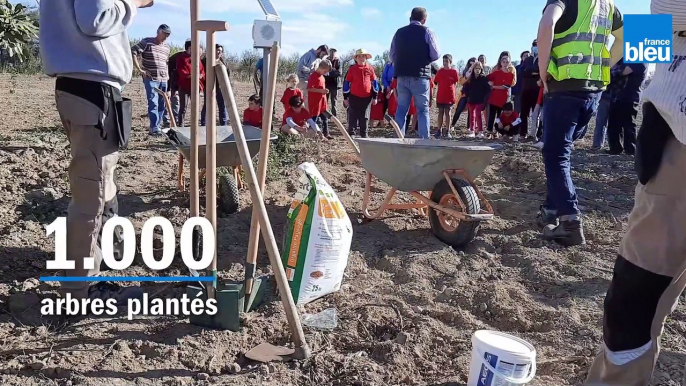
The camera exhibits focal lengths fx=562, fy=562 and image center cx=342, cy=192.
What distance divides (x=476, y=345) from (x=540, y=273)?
1592mm

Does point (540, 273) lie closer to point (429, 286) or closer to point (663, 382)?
point (429, 286)

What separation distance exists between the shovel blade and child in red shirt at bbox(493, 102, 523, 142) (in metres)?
8.55

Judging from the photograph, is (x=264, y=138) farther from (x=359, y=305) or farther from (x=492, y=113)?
(x=492, y=113)

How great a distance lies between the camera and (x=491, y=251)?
4043 mm

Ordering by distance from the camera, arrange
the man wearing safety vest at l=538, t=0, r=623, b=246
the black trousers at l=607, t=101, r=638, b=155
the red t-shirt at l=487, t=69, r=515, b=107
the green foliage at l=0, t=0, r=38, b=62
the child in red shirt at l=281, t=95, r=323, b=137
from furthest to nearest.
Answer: the red t-shirt at l=487, t=69, r=515, b=107 < the child in red shirt at l=281, t=95, r=323, b=137 < the black trousers at l=607, t=101, r=638, b=155 < the green foliage at l=0, t=0, r=38, b=62 < the man wearing safety vest at l=538, t=0, r=623, b=246

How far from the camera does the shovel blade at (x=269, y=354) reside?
8.00 ft

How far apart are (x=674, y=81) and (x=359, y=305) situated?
6.15 ft

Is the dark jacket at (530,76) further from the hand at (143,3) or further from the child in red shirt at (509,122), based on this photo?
the hand at (143,3)

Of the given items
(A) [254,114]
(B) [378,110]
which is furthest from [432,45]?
(B) [378,110]

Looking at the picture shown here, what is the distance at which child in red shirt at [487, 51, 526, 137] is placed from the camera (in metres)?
10.5

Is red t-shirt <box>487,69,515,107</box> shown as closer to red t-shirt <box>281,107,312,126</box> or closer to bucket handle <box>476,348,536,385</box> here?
red t-shirt <box>281,107,312,126</box>

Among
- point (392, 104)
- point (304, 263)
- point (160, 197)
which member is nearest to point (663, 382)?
point (304, 263)

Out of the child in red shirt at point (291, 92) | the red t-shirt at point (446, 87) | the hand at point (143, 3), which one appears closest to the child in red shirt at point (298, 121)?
the child in red shirt at point (291, 92)

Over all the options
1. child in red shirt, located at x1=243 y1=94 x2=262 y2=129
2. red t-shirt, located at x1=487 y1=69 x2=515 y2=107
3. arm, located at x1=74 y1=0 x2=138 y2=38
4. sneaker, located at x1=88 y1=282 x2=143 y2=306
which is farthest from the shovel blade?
red t-shirt, located at x1=487 y1=69 x2=515 y2=107
